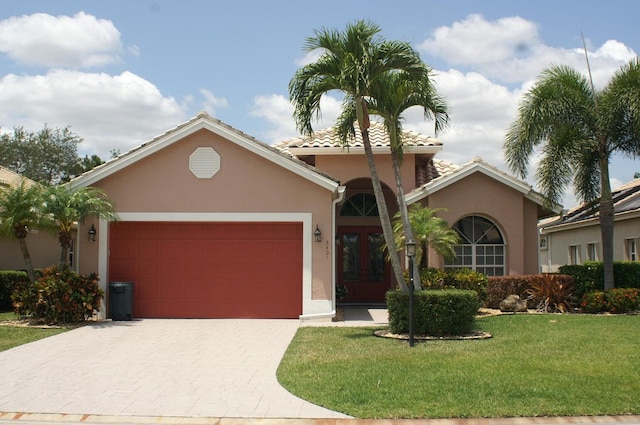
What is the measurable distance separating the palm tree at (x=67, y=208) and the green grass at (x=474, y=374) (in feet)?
19.7

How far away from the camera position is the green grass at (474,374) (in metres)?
8.05

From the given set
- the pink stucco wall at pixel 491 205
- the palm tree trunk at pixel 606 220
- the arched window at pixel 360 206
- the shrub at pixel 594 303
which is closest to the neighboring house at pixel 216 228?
the pink stucco wall at pixel 491 205

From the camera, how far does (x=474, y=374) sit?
9523 millimetres

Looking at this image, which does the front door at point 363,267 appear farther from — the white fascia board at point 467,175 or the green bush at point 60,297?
the green bush at point 60,297

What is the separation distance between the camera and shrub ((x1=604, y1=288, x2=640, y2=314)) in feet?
54.9

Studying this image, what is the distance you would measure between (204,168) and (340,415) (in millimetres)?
10060

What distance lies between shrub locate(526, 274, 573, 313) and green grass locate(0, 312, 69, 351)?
11.8 metres

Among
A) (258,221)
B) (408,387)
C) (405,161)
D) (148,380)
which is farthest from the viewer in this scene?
(405,161)

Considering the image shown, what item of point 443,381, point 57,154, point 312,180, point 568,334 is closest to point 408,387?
point 443,381

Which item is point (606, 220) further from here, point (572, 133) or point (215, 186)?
point (215, 186)

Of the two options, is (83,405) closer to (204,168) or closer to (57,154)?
Answer: (204,168)

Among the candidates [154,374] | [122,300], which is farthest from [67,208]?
[154,374]

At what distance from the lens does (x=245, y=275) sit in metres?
16.8

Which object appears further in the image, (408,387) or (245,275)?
(245,275)
